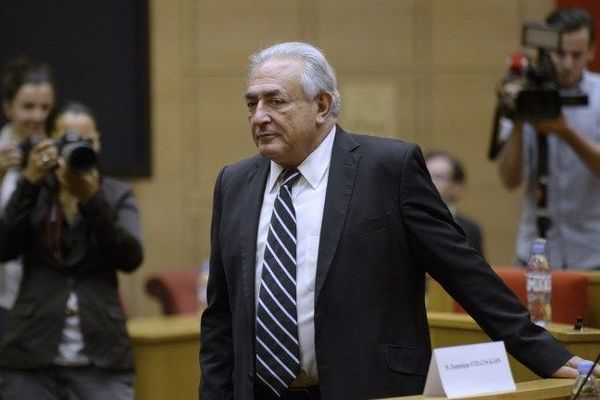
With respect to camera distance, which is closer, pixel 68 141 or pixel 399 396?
pixel 399 396

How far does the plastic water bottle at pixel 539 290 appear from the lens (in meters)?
4.19

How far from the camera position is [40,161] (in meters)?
4.55

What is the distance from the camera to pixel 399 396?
11.0 feet

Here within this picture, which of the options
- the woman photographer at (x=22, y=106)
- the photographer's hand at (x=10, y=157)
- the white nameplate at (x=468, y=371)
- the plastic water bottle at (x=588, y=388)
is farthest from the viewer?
the woman photographer at (x=22, y=106)

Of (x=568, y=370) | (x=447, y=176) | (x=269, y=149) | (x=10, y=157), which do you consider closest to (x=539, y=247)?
(x=568, y=370)

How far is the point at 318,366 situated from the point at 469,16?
533 centimetres

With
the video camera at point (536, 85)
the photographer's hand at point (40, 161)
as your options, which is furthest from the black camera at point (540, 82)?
the photographer's hand at point (40, 161)

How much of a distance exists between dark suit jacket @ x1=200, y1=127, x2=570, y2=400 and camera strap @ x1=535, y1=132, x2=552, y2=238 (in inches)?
71.5

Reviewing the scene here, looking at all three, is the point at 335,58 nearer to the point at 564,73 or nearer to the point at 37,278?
the point at 564,73

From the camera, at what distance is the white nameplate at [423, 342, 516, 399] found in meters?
3.02

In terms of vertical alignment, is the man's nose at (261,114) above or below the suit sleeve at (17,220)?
above

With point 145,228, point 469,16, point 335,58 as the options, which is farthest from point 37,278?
point 469,16

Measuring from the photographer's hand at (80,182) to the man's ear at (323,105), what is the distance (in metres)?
1.26

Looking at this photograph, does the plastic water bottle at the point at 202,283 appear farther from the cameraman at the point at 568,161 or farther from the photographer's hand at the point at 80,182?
the photographer's hand at the point at 80,182
